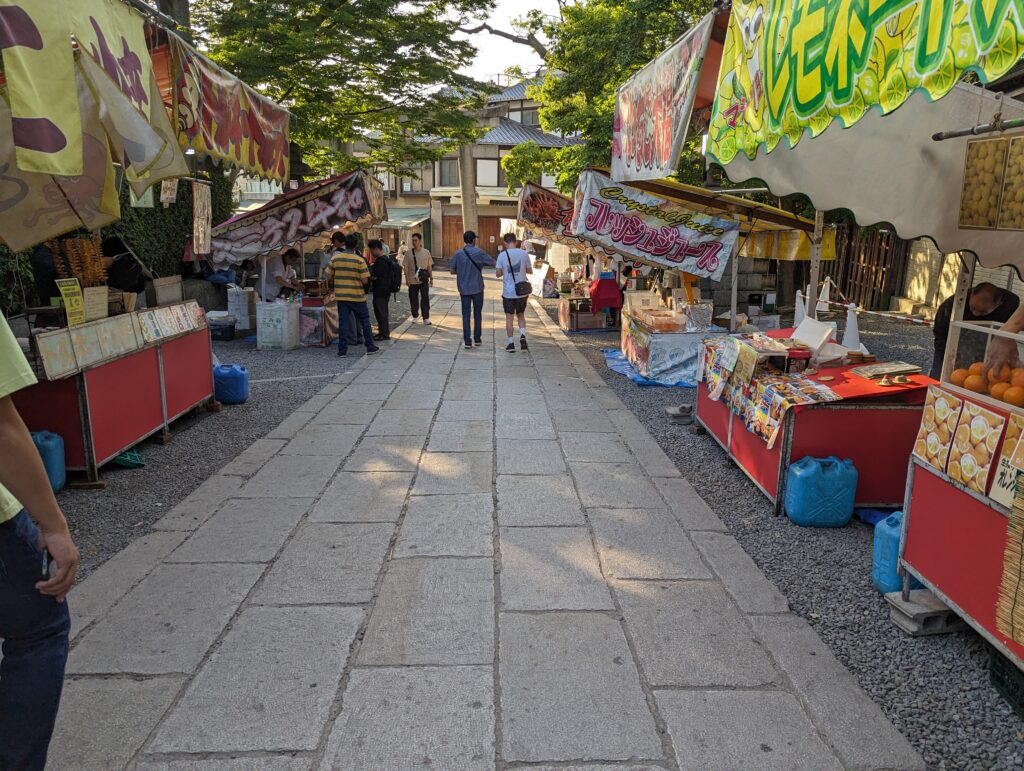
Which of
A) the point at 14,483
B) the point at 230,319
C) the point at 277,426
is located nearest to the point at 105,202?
the point at 14,483

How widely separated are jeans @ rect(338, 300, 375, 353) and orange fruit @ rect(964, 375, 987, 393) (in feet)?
27.9

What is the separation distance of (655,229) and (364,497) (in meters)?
5.14

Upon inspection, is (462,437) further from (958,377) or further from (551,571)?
(958,377)

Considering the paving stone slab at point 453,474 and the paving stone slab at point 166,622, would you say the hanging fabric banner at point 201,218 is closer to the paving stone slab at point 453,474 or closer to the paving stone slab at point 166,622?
the paving stone slab at point 453,474

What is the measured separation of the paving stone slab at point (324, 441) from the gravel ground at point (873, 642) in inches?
114

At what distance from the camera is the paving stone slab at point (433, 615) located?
2926 millimetres

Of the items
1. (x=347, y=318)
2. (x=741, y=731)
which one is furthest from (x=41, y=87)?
(x=347, y=318)

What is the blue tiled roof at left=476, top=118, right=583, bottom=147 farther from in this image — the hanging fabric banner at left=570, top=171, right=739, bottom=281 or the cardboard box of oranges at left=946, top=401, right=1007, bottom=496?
the cardboard box of oranges at left=946, top=401, right=1007, bottom=496

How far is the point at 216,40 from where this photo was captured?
539 inches

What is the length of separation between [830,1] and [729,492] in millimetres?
3333

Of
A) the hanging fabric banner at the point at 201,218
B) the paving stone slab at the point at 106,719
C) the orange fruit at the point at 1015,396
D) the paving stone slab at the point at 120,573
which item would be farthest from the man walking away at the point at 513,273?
the paving stone slab at the point at 106,719

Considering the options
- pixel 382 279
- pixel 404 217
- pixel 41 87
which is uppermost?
pixel 404 217

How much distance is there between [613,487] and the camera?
16.4ft

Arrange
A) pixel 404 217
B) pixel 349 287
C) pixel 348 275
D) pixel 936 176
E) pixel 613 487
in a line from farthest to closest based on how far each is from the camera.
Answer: pixel 404 217
pixel 349 287
pixel 348 275
pixel 613 487
pixel 936 176
